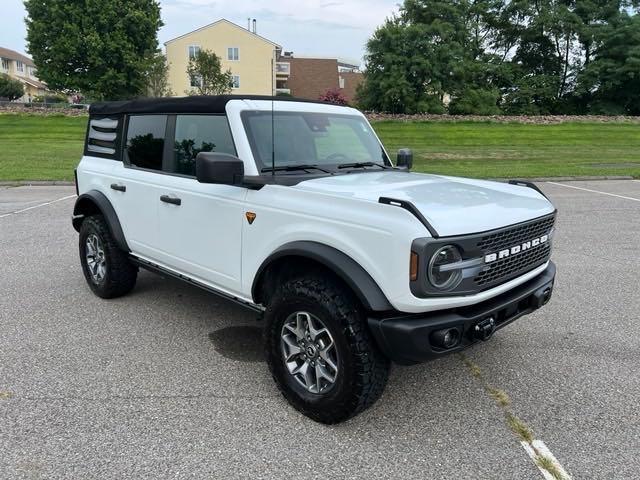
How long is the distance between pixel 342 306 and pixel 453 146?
930 inches

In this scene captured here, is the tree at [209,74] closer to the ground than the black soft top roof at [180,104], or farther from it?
farther from it

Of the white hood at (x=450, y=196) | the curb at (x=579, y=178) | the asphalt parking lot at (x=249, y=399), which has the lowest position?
the asphalt parking lot at (x=249, y=399)

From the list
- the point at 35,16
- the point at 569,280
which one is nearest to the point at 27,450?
the point at 569,280

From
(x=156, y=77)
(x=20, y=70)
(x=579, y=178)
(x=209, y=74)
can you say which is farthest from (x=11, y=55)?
(x=579, y=178)

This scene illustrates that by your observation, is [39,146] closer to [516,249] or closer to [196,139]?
[196,139]

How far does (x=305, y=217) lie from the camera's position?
3064mm

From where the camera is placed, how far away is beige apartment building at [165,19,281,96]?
2085 inches

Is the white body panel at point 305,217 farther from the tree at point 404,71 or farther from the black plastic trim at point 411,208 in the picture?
the tree at point 404,71

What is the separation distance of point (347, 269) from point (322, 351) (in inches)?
21.8

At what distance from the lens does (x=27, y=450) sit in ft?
9.09

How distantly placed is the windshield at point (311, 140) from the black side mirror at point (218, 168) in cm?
35

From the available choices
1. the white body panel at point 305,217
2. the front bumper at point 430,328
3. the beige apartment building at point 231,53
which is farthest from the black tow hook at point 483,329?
the beige apartment building at point 231,53

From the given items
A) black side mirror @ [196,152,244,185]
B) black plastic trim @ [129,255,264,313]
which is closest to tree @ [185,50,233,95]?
black plastic trim @ [129,255,264,313]

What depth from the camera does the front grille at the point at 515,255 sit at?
2875 mm
